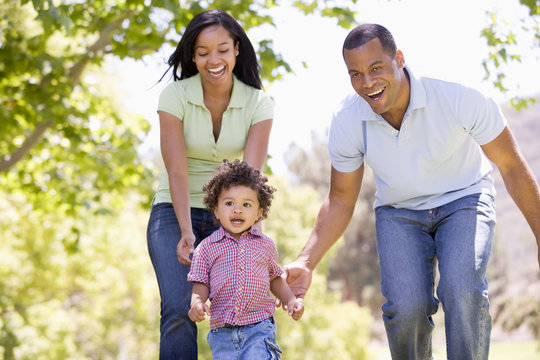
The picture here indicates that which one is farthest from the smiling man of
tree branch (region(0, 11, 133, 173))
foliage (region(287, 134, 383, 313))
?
foliage (region(287, 134, 383, 313))

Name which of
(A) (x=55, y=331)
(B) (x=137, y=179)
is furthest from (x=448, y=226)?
(A) (x=55, y=331)

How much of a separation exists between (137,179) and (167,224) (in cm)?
737

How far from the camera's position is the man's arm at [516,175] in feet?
11.1

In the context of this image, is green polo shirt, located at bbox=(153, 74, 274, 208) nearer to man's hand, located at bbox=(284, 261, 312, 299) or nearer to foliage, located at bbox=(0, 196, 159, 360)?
man's hand, located at bbox=(284, 261, 312, 299)

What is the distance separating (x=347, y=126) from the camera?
12.2 ft

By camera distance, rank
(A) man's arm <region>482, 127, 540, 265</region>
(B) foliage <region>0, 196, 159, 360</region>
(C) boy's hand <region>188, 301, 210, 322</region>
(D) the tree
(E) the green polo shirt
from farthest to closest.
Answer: (B) foliage <region>0, 196, 159, 360</region> < (D) the tree < (E) the green polo shirt < (A) man's arm <region>482, 127, 540, 265</region> < (C) boy's hand <region>188, 301, 210, 322</region>

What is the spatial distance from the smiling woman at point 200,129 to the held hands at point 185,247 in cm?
5

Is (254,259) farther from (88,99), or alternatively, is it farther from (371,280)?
(371,280)

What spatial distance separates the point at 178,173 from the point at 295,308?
996 mm

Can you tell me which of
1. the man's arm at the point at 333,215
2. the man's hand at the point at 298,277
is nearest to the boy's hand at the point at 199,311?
the man's hand at the point at 298,277

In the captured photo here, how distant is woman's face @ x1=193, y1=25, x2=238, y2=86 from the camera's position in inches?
145

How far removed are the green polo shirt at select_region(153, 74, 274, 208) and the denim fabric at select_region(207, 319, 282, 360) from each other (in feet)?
2.67

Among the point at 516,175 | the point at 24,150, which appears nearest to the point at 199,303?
the point at 516,175

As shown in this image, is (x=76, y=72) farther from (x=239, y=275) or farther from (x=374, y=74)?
(x=239, y=275)
